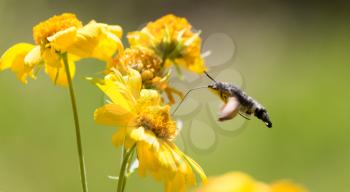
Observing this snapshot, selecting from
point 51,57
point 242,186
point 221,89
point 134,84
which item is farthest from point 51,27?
point 242,186

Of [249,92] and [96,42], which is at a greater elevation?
[249,92]

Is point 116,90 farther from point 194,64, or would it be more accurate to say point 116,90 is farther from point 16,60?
point 194,64

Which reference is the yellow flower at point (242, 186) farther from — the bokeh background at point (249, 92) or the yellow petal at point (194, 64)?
the bokeh background at point (249, 92)

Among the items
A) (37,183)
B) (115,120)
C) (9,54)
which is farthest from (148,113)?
(37,183)

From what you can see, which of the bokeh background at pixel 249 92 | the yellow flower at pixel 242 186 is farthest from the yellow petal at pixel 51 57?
the bokeh background at pixel 249 92

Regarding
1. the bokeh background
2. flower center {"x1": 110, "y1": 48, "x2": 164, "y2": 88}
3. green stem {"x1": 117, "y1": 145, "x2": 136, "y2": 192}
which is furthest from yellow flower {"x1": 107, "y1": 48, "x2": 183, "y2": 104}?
the bokeh background

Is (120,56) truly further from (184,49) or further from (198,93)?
(198,93)
